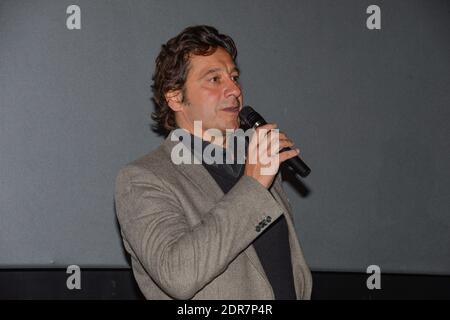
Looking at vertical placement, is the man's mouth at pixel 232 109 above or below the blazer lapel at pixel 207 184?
above

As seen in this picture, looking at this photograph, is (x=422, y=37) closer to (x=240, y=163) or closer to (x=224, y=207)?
(x=240, y=163)

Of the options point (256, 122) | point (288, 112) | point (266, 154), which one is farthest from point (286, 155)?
point (288, 112)

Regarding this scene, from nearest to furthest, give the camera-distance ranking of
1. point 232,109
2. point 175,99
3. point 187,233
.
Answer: point 187,233 < point 232,109 < point 175,99

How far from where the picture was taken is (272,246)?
1.39m

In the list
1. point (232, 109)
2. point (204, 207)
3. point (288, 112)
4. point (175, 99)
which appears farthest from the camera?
point (288, 112)

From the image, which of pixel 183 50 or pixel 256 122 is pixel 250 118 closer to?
pixel 256 122

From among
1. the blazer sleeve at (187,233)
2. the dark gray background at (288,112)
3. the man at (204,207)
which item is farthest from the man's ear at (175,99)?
the dark gray background at (288,112)

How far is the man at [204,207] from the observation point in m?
1.17

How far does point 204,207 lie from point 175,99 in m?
0.36

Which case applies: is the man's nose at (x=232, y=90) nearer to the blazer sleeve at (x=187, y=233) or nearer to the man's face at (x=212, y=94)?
the man's face at (x=212, y=94)

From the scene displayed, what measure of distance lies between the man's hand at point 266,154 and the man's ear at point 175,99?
0.39 metres

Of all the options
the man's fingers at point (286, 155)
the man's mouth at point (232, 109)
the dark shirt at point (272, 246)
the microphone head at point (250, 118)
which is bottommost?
the dark shirt at point (272, 246)

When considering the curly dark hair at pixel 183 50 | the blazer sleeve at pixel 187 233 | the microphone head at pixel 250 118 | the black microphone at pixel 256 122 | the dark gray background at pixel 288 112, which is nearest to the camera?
the blazer sleeve at pixel 187 233

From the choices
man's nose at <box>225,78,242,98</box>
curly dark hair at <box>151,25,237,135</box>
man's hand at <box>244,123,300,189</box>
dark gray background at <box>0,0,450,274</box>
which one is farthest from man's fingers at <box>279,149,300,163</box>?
dark gray background at <box>0,0,450,274</box>
